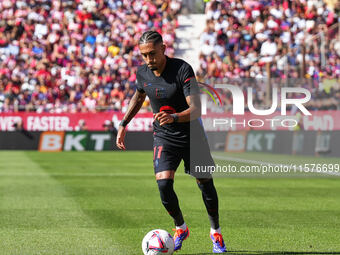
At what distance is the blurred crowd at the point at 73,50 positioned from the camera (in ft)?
111

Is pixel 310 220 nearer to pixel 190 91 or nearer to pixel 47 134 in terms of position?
pixel 190 91

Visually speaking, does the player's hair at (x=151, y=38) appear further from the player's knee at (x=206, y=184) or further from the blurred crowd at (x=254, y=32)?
the blurred crowd at (x=254, y=32)

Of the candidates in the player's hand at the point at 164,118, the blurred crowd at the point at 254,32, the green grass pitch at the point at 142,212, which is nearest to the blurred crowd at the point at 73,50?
the blurred crowd at the point at 254,32

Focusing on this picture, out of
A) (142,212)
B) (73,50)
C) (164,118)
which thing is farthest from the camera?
(73,50)

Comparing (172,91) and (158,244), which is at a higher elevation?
(172,91)

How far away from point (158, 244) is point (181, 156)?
1004 mm

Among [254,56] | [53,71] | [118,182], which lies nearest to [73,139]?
[53,71]

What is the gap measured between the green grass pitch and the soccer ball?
13.3 inches

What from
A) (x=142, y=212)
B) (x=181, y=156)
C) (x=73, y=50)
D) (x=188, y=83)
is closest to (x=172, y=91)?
(x=188, y=83)

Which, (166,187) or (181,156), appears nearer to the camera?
(166,187)

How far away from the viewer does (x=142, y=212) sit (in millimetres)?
11609

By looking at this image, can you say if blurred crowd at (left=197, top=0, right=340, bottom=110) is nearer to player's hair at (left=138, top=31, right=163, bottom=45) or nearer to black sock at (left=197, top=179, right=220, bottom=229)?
black sock at (left=197, top=179, right=220, bottom=229)

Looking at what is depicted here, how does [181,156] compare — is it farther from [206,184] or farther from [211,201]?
[211,201]

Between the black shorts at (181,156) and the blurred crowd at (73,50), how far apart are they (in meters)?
24.8
